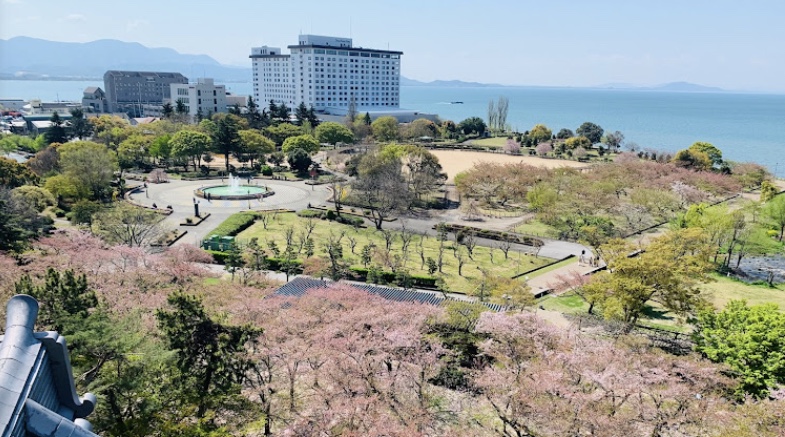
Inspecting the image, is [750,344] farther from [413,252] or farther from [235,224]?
[235,224]

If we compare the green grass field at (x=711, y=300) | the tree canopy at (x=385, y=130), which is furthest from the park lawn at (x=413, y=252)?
the tree canopy at (x=385, y=130)

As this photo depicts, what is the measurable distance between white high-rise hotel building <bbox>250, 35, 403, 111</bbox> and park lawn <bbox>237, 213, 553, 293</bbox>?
293 ft

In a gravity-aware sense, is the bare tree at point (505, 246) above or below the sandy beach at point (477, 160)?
below

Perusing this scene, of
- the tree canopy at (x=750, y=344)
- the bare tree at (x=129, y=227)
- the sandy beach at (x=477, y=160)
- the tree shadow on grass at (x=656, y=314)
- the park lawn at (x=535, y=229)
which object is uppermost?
the tree canopy at (x=750, y=344)

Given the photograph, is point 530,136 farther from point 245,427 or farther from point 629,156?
point 245,427

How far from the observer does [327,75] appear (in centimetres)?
12331

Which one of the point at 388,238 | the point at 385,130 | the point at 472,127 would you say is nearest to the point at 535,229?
the point at 388,238

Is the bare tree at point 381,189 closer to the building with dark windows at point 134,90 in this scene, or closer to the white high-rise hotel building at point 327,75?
the white high-rise hotel building at point 327,75

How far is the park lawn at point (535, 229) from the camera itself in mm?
38031

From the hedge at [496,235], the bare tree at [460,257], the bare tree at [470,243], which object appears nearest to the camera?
the bare tree at [460,257]

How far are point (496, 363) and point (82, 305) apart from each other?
41.1 feet

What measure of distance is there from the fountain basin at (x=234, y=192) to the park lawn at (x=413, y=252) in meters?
7.38

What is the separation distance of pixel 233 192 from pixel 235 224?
41.0 ft

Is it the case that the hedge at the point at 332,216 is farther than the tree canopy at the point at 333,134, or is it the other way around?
the tree canopy at the point at 333,134
